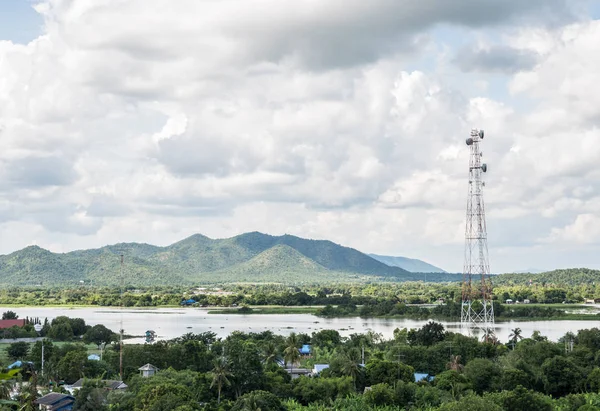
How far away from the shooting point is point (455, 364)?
48844 mm

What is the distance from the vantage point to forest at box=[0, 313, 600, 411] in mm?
34375

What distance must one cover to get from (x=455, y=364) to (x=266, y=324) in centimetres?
5520

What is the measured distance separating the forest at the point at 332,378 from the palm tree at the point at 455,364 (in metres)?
0.08

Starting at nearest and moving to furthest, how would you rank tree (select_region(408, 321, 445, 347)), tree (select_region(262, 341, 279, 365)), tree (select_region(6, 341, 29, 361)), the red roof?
tree (select_region(262, 341, 279, 365)), tree (select_region(6, 341, 29, 361)), tree (select_region(408, 321, 445, 347)), the red roof

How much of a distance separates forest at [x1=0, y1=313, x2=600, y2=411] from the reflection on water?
81.2 ft

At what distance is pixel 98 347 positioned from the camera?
70.1 m

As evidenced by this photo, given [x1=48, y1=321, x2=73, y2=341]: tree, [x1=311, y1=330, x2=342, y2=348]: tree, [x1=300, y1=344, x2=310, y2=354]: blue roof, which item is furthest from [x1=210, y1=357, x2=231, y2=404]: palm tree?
[x1=48, y1=321, x2=73, y2=341]: tree

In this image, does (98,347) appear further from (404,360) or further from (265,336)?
(404,360)

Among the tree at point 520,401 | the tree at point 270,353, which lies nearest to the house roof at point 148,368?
the tree at point 270,353

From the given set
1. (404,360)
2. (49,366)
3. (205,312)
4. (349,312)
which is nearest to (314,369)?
→ (404,360)

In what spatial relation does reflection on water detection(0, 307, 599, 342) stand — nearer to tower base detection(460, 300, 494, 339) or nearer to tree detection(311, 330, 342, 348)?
tower base detection(460, 300, 494, 339)

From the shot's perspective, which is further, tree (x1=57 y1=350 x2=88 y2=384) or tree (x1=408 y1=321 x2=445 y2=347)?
tree (x1=408 y1=321 x2=445 y2=347)

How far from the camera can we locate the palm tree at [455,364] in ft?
159

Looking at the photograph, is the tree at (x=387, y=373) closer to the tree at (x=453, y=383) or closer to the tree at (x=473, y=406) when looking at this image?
the tree at (x=453, y=383)
